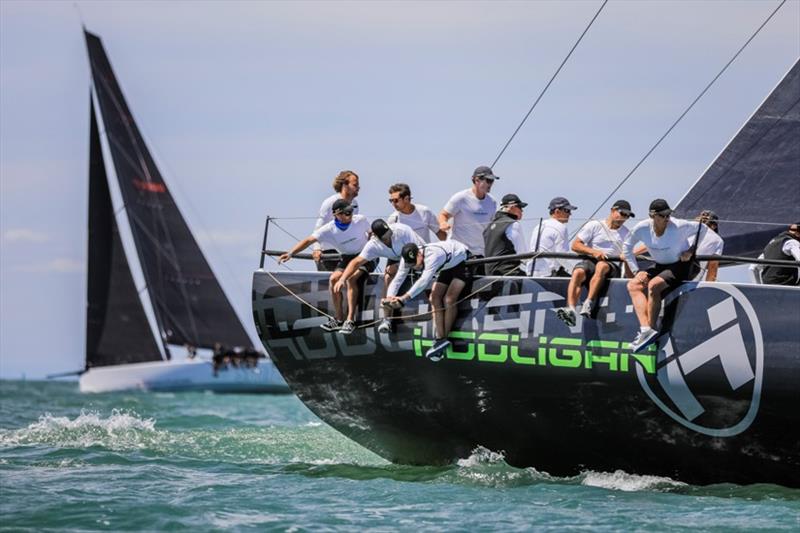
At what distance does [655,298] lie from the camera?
38.2 ft

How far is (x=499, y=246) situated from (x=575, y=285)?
1088 mm

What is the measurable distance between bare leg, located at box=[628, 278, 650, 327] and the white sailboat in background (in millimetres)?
34614

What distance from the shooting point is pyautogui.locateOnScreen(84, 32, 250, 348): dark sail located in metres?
45.8

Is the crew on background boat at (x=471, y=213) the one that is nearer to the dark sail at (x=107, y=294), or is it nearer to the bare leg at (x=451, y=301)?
the bare leg at (x=451, y=301)

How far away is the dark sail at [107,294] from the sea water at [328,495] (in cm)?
3042

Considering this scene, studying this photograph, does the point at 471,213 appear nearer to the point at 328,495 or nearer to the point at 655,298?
the point at 655,298

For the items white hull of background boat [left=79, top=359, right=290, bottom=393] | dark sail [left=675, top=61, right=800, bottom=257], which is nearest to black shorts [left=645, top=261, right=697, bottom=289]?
dark sail [left=675, top=61, right=800, bottom=257]

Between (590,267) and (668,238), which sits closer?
(668,238)

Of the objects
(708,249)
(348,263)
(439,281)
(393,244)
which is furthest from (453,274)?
(708,249)

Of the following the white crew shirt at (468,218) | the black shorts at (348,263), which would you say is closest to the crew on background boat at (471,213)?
the white crew shirt at (468,218)

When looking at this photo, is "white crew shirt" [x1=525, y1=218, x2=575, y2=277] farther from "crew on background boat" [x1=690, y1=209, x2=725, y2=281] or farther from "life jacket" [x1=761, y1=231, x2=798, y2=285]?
"life jacket" [x1=761, y1=231, x2=798, y2=285]

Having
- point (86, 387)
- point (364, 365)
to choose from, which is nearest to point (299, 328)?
point (364, 365)

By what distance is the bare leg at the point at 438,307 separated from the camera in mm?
12742

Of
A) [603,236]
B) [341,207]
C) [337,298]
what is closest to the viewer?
[603,236]
